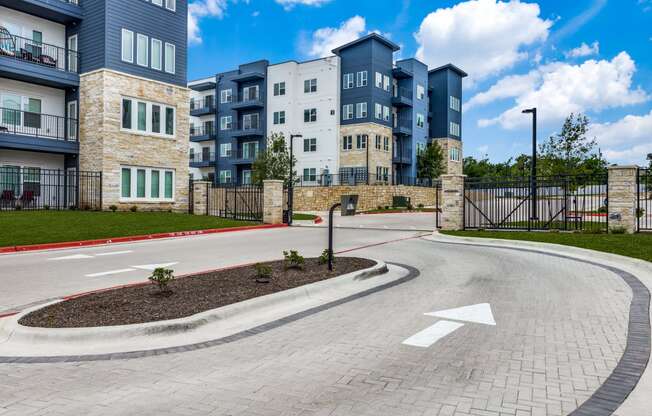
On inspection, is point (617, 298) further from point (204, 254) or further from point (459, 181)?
point (459, 181)

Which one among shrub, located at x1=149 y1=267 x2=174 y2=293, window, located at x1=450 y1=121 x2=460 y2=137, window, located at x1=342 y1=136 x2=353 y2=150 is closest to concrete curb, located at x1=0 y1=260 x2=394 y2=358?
shrub, located at x1=149 y1=267 x2=174 y2=293

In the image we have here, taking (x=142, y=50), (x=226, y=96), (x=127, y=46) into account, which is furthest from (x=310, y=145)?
(x=127, y=46)

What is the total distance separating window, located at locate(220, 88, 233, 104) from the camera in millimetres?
59809

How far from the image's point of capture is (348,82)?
52250mm

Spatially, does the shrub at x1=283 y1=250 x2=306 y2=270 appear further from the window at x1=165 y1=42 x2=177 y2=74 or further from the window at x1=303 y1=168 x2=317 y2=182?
the window at x1=303 y1=168 x2=317 y2=182

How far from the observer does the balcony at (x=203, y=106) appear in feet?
201

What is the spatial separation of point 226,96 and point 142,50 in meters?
33.3

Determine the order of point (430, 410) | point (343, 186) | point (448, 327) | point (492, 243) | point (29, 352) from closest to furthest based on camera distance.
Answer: point (430, 410), point (29, 352), point (448, 327), point (492, 243), point (343, 186)

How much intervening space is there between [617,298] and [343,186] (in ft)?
125

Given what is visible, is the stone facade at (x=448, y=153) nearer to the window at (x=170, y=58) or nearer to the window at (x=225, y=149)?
the window at (x=225, y=149)

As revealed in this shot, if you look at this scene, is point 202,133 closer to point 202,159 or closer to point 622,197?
point 202,159

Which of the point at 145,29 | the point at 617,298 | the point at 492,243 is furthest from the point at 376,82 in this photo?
the point at 617,298

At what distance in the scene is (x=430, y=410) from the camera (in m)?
3.75

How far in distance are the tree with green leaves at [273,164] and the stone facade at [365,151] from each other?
22.5 feet
